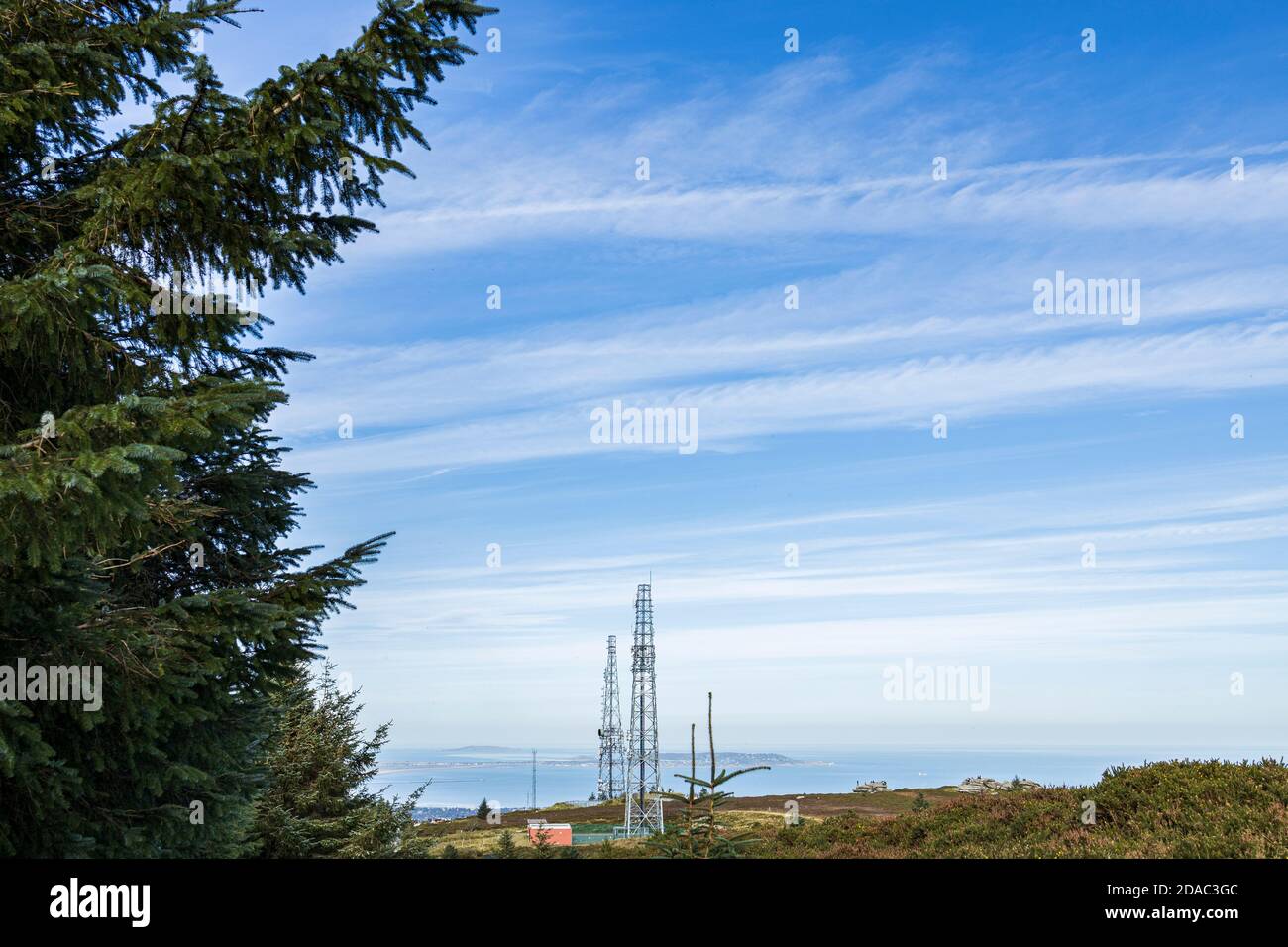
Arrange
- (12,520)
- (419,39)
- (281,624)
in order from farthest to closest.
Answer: (419,39) → (281,624) → (12,520)

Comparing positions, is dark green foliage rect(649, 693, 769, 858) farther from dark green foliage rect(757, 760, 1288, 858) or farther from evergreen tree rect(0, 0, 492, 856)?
dark green foliage rect(757, 760, 1288, 858)

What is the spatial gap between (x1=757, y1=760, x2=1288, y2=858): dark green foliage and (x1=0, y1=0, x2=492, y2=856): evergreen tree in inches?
356

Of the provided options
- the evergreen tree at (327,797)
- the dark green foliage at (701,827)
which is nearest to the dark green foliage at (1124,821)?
the dark green foliage at (701,827)

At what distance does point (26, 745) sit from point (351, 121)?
17.9ft

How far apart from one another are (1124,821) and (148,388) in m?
12.0

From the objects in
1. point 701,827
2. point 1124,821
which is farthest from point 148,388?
point 1124,821

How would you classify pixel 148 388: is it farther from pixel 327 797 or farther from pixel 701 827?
pixel 327 797

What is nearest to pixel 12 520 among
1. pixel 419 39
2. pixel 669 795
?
pixel 419 39

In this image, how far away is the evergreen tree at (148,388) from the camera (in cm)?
590

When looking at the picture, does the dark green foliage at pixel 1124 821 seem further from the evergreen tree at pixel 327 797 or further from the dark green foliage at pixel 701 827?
the evergreen tree at pixel 327 797

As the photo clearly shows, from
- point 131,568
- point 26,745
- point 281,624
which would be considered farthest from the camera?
point 131,568

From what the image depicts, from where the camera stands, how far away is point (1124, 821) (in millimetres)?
11609
